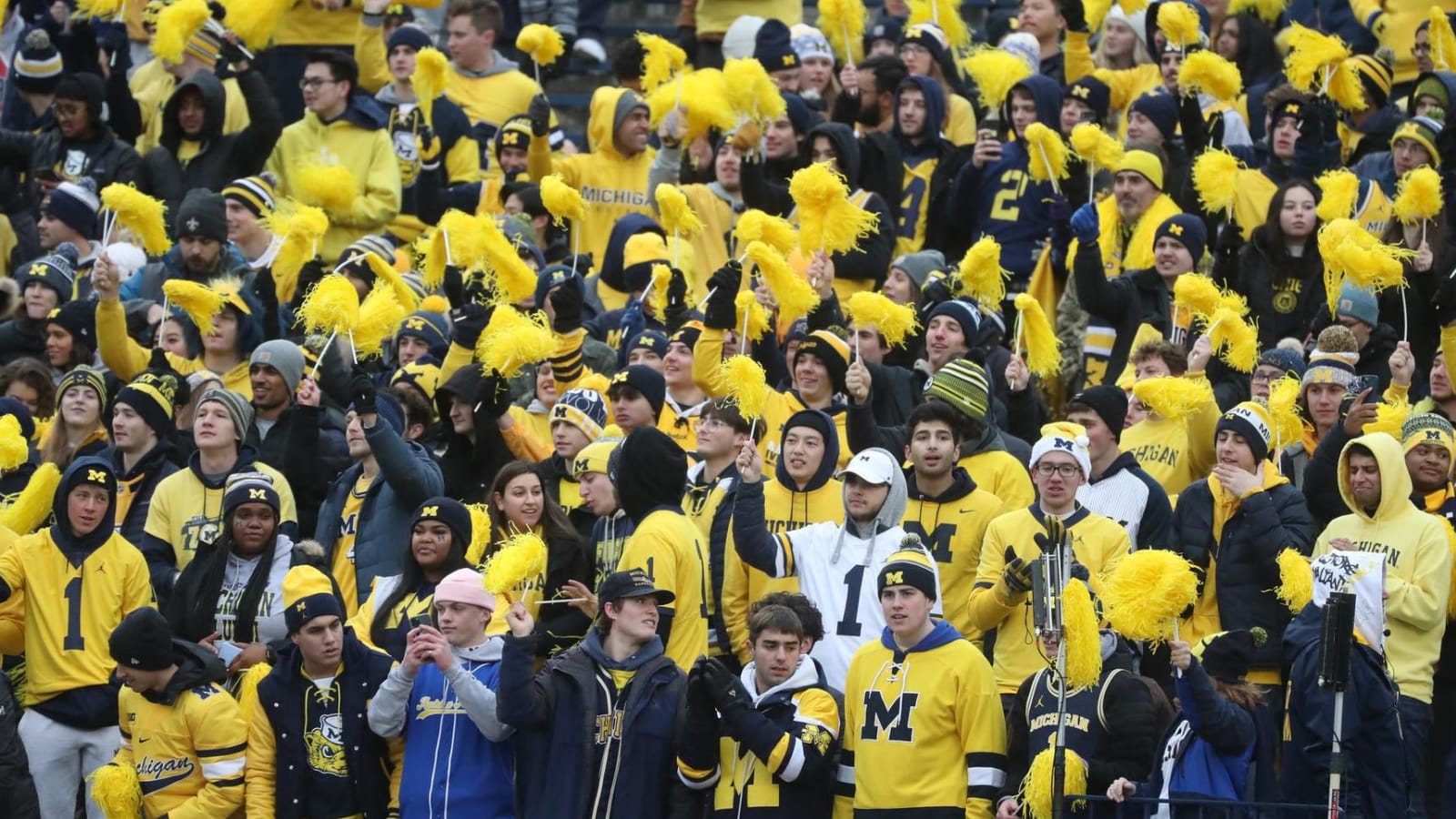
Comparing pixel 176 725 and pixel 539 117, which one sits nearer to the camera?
pixel 176 725

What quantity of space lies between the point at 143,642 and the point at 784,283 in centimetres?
354

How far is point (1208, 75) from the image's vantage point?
46.1ft

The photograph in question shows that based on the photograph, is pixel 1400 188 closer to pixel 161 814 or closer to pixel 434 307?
pixel 434 307

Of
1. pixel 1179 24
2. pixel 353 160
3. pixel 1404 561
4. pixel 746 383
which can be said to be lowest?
pixel 1404 561

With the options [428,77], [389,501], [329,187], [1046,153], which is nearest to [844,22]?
[428,77]

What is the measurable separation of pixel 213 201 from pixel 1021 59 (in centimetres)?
503

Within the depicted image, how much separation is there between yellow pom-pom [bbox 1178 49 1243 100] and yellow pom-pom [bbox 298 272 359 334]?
17.5ft

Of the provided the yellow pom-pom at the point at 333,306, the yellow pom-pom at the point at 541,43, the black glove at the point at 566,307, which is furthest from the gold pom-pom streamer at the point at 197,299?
the yellow pom-pom at the point at 541,43

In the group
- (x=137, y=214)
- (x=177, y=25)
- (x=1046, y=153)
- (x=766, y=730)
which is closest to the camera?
(x=766, y=730)

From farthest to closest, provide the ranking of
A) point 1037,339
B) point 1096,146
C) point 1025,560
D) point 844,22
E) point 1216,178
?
point 844,22, point 1096,146, point 1216,178, point 1037,339, point 1025,560

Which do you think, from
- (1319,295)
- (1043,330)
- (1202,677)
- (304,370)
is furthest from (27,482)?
(1319,295)

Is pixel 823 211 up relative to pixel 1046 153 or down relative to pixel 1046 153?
down

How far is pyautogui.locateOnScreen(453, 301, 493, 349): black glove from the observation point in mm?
11555

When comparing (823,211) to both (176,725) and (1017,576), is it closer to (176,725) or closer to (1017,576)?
(1017,576)
